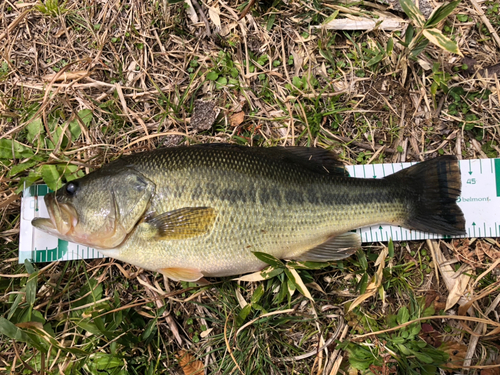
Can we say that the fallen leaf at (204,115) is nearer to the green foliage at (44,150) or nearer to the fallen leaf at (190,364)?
the green foliage at (44,150)

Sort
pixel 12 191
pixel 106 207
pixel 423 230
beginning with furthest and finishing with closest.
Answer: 1. pixel 12 191
2. pixel 423 230
3. pixel 106 207

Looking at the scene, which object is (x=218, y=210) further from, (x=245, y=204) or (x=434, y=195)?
(x=434, y=195)

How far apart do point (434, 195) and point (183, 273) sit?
229 cm

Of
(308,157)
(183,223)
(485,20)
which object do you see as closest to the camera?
(183,223)

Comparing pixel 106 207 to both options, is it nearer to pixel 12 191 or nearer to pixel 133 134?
pixel 133 134

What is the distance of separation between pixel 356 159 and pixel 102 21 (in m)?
2.97

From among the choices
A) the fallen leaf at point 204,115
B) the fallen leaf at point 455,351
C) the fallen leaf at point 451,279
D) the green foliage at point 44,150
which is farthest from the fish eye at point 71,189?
the fallen leaf at point 455,351

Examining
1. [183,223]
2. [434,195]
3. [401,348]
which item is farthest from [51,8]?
[401,348]

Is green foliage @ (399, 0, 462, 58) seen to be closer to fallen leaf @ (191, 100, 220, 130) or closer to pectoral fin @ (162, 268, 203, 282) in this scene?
fallen leaf @ (191, 100, 220, 130)

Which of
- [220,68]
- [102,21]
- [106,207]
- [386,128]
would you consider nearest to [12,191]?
[106,207]

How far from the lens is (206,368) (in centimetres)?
292

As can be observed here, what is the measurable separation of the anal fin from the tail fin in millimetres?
1847

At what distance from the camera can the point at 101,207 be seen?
8.51 ft

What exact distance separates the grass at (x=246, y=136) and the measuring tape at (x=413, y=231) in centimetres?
11
